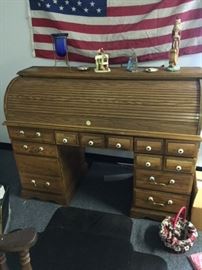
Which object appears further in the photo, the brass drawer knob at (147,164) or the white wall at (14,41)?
the white wall at (14,41)

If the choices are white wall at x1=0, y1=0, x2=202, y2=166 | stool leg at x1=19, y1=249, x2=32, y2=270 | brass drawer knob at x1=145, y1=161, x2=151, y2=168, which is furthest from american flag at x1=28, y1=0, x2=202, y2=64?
stool leg at x1=19, y1=249, x2=32, y2=270

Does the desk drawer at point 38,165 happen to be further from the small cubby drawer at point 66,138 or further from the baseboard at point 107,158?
the baseboard at point 107,158

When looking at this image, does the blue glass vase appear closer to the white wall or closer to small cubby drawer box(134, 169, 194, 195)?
the white wall

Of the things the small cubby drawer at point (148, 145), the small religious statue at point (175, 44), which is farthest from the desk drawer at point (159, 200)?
the small religious statue at point (175, 44)

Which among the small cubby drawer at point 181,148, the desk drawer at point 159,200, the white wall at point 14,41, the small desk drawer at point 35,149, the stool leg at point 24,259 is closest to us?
the stool leg at point 24,259

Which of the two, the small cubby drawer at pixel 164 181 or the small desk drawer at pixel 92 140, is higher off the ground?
the small desk drawer at pixel 92 140

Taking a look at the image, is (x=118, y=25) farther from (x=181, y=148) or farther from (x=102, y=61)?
(x=181, y=148)

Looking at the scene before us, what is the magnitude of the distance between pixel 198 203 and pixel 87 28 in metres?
1.57

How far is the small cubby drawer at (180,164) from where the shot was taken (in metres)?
1.69

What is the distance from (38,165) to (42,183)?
0.57 ft

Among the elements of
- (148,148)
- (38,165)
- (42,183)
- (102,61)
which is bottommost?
(42,183)

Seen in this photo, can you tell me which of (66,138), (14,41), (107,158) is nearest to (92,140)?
Answer: (66,138)

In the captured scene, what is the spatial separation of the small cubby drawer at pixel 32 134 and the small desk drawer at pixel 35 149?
42 mm

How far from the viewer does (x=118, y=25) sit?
2146 mm
